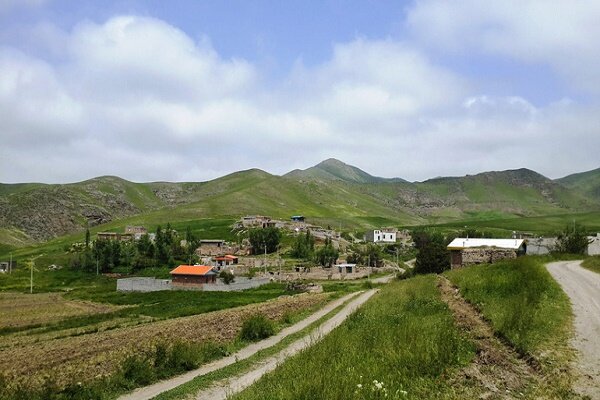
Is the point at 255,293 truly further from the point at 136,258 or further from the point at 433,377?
the point at 433,377

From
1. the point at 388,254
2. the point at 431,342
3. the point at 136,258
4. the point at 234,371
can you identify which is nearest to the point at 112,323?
→ the point at 234,371

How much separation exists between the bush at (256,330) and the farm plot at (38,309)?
110ft

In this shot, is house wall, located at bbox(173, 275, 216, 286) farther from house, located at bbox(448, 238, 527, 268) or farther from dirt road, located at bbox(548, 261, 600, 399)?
dirt road, located at bbox(548, 261, 600, 399)

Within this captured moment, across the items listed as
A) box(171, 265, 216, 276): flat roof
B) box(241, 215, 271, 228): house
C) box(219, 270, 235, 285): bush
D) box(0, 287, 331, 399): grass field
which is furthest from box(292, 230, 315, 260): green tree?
box(0, 287, 331, 399): grass field

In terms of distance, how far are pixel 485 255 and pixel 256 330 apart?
94.7 feet

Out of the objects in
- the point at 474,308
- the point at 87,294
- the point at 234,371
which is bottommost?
the point at 87,294

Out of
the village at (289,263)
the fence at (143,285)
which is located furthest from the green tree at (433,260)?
the fence at (143,285)

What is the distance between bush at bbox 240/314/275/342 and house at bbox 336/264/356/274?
81115 millimetres

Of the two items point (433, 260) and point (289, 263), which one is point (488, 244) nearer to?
point (433, 260)

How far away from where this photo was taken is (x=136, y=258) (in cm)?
12531

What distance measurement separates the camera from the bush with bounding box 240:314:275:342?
2697 centimetres

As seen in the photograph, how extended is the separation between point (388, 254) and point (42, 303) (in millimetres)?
101336

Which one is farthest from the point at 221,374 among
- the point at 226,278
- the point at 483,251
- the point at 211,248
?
the point at 211,248

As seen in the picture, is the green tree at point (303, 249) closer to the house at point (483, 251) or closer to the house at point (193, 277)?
the house at point (193, 277)
